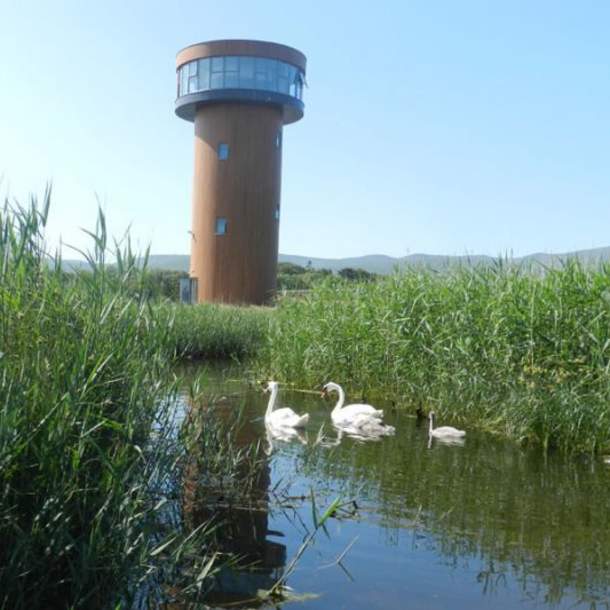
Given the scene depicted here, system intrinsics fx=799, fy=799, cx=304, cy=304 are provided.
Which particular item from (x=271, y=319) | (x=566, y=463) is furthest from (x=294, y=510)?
(x=271, y=319)

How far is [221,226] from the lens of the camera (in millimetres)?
24688

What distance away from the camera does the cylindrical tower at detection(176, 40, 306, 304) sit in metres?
24.4

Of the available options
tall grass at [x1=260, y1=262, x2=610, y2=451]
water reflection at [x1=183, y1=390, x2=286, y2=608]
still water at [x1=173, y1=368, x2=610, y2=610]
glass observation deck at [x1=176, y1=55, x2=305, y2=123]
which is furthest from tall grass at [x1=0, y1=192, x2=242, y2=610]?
glass observation deck at [x1=176, y1=55, x2=305, y2=123]

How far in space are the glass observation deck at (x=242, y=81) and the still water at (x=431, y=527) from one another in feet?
58.7

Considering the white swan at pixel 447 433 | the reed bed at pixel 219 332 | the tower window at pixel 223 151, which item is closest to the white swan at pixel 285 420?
the white swan at pixel 447 433

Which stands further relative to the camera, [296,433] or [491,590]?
[296,433]

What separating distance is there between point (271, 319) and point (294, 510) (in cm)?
785

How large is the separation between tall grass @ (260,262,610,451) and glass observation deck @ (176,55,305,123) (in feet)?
45.8

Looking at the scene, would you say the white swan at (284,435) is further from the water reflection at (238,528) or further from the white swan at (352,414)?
the water reflection at (238,528)

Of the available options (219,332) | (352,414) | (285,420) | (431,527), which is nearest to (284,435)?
(285,420)

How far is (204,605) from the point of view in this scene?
3779 mm

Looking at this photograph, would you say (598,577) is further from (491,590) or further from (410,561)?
(410,561)

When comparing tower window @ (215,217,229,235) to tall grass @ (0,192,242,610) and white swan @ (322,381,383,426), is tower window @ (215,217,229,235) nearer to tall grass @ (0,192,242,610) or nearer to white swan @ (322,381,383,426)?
white swan @ (322,381,383,426)

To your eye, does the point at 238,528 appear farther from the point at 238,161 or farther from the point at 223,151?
the point at 223,151
